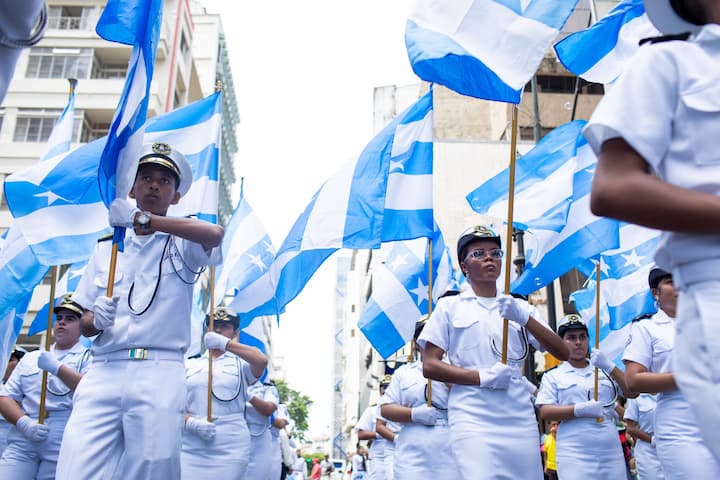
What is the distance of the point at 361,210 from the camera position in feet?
26.0

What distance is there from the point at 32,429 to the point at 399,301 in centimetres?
483

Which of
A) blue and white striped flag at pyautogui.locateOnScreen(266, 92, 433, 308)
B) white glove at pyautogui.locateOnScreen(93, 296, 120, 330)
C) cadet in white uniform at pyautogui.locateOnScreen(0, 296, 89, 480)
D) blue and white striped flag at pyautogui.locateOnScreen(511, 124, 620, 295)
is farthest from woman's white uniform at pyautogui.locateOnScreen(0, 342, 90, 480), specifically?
blue and white striped flag at pyautogui.locateOnScreen(511, 124, 620, 295)

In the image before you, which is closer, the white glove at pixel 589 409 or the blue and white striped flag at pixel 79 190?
the white glove at pixel 589 409

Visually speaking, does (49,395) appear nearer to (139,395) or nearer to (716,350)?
(139,395)

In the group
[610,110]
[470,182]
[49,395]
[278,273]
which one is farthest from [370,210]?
[470,182]

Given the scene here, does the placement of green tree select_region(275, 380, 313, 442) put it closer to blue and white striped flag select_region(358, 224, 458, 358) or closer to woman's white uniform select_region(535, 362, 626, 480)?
blue and white striped flag select_region(358, 224, 458, 358)

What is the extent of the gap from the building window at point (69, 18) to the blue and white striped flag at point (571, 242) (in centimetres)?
3219

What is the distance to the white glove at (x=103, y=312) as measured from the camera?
15.1 ft

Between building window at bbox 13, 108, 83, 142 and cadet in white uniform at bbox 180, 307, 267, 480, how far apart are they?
26415 mm

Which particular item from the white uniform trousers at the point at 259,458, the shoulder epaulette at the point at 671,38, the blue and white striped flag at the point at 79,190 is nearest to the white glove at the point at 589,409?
the blue and white striped flag at the point at 79,190

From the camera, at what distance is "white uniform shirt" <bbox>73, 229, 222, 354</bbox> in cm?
466

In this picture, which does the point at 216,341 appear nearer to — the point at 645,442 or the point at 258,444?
the point at 258,444

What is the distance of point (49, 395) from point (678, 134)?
22.7 ft

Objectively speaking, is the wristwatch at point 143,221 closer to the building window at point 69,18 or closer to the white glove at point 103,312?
the white glove at point 103,312
